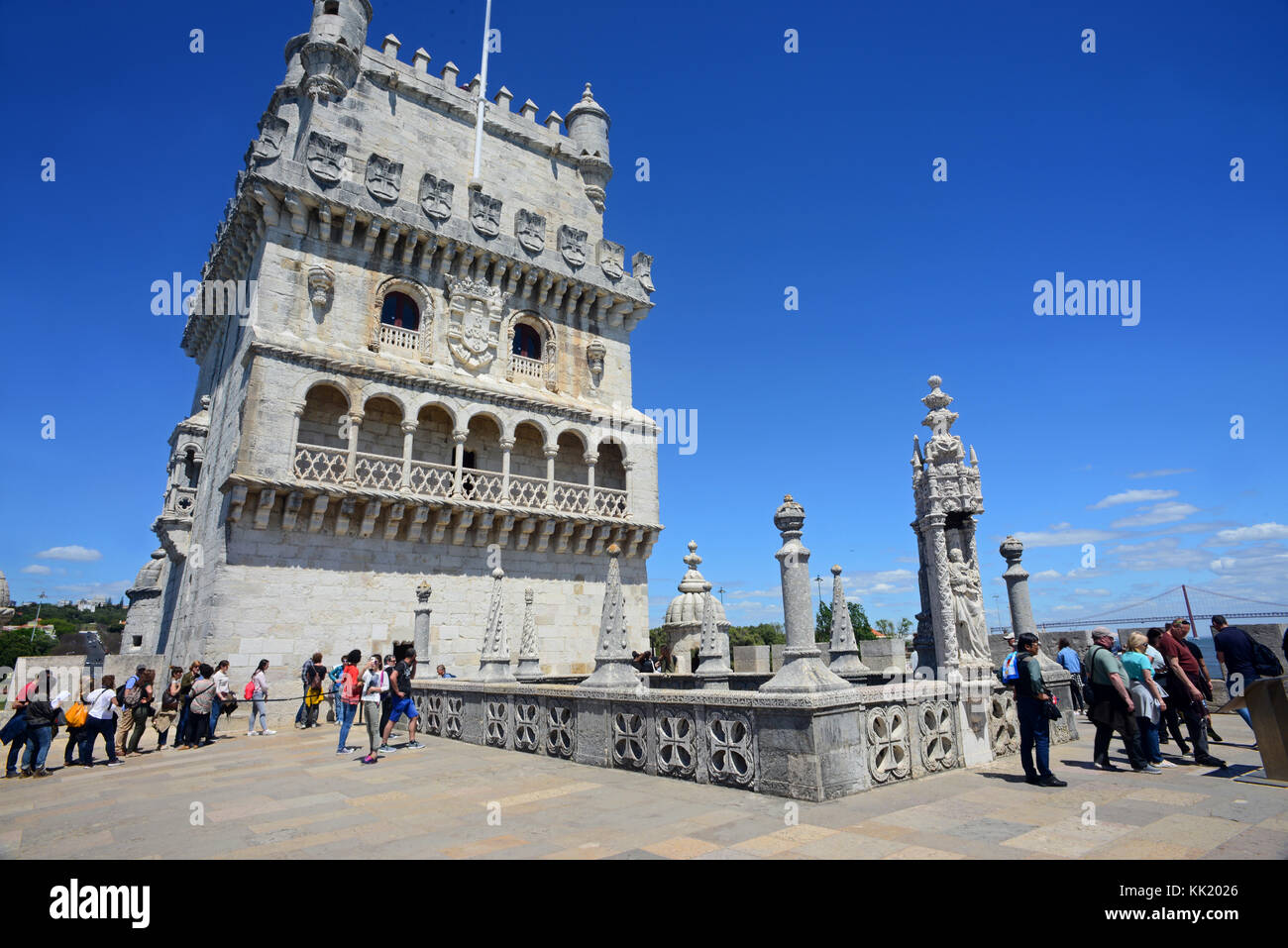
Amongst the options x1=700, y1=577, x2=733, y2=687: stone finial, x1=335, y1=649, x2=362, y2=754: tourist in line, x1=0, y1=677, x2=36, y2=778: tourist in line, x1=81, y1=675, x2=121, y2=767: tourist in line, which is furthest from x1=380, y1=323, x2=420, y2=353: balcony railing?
x1=0, y1=677, x2=36, y2=778: tourist in line

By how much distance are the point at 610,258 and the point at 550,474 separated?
9592 millimetres

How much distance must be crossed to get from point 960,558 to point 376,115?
2399 centimetres

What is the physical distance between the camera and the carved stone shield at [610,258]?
27312mm

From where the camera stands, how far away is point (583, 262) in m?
26.5

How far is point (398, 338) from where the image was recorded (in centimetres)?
2233

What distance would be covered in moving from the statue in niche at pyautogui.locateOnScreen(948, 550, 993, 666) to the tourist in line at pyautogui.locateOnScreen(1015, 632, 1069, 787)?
210 centimetres

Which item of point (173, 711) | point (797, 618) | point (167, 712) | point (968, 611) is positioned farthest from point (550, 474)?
point (797, 618)

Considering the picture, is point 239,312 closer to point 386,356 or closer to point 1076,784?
point 386,356

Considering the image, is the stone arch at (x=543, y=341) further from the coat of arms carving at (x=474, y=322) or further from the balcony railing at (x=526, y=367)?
the coat of arms carving at (x=474, y=322)

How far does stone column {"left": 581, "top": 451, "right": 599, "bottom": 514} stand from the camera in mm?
24580

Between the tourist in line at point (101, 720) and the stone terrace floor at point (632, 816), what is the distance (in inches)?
86.9

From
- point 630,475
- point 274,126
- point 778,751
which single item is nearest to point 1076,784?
point 778,751

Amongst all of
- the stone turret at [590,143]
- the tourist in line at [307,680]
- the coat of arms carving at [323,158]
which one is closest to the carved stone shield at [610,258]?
the stone turret at [590,143]
